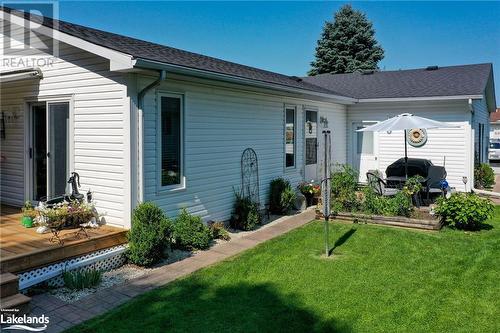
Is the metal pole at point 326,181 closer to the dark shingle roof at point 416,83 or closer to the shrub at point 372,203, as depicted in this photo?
the shrub at point 372,203

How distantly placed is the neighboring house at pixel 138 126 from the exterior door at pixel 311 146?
0.91 ft

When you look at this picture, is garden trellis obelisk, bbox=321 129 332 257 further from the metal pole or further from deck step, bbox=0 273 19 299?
deck step, bbox=0 273 19 299

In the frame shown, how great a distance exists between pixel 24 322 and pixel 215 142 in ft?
15.0

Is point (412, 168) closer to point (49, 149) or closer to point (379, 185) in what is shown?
point (379, 185)

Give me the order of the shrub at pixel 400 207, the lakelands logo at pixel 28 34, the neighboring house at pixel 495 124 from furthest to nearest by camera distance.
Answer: the neighboring house at pixel 495 124
the shrub at pixel 400 207
the lakelands logo at pixel 28 34

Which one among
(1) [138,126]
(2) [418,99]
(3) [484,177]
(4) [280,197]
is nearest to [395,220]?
(4) [280,197]

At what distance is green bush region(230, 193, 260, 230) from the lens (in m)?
8.12

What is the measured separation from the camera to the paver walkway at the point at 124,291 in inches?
169

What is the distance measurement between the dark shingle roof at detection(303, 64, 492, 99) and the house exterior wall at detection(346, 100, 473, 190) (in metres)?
0.41

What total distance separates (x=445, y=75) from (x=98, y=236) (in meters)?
13.7

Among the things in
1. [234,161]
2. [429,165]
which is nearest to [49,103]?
[234,161]

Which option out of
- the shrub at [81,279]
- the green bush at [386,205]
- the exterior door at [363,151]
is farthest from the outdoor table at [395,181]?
the shrub at [81,279]

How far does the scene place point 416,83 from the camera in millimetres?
14250

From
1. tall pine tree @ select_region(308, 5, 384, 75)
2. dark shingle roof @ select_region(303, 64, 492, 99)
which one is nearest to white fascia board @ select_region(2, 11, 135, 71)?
dark shingle roof @ select_region(303, 64, 492, 99)
